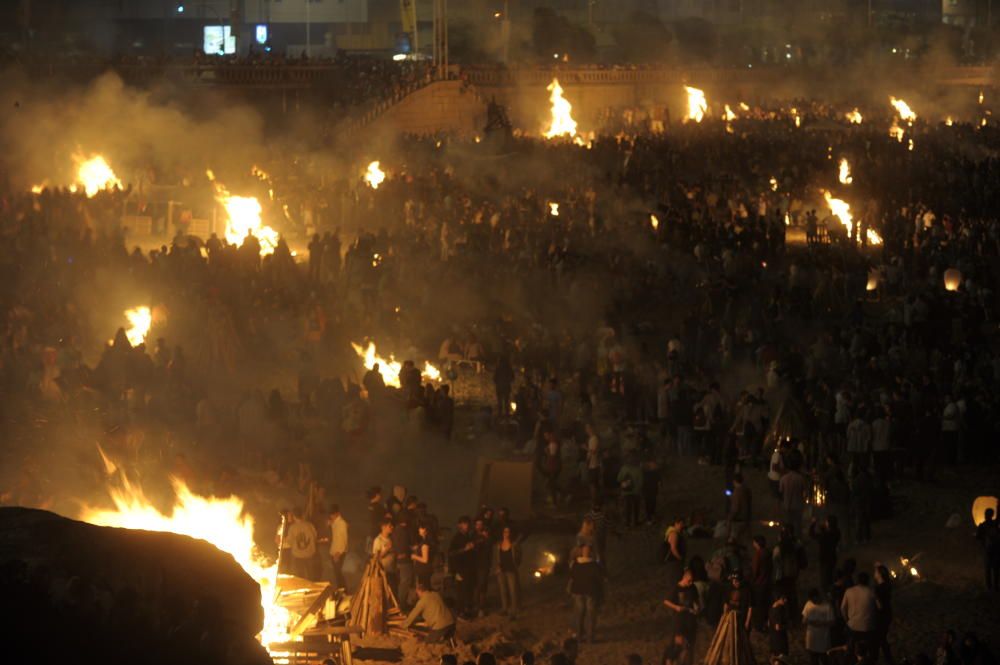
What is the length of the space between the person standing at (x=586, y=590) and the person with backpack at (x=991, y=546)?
3306 millimetres

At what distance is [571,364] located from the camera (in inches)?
759

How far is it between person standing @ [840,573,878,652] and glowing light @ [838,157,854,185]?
21.3 metres

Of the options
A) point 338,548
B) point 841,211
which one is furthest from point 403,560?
point 841,211

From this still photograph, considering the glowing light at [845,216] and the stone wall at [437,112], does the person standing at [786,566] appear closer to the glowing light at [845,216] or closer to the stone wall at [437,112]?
the glowing light at [845,216]

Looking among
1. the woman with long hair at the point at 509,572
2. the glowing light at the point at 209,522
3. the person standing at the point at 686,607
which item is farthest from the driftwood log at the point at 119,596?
the woman with long hair at the point at 509,572

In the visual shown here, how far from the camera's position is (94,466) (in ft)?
48.6

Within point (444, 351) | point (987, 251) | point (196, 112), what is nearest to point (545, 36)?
point (196, 112)

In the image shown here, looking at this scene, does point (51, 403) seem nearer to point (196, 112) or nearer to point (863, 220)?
point (863, 220)

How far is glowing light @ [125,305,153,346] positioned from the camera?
19562 millimetres

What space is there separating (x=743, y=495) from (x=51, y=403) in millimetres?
7752

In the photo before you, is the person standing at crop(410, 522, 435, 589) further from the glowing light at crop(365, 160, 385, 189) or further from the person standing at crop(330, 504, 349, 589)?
the glowing light at crop(365, 160, 385, 189)

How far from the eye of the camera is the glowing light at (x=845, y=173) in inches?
1242

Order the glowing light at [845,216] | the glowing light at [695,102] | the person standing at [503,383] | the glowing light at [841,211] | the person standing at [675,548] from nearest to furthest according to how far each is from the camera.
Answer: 1. the person standing at [675,548]
2. the person standing at [503,383]
3. the glowing light at [845,216]
4. the glowing light at [841,211]
5. the glowing light at [695,102]

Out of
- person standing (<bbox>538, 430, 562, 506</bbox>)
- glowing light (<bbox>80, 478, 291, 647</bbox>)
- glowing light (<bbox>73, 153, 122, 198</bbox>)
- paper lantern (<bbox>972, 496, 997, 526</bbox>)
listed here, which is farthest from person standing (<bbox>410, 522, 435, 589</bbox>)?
glowing light (<bbox>73, 153, 122, 198</bbox>)
